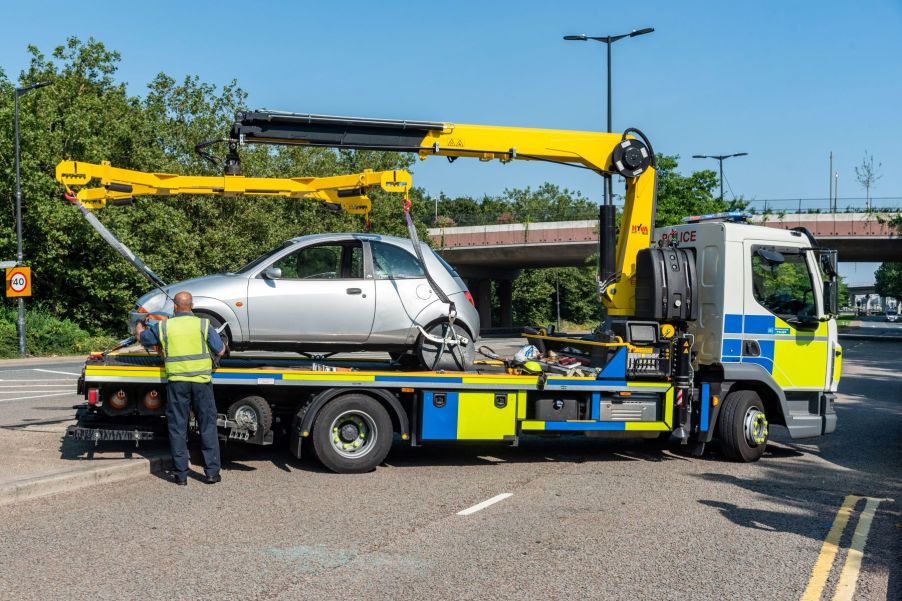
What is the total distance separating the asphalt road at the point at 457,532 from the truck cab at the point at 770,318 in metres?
0.87

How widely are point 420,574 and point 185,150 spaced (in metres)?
31.1

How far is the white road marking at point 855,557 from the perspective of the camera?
554 centimetres

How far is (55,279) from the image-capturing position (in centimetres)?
3078

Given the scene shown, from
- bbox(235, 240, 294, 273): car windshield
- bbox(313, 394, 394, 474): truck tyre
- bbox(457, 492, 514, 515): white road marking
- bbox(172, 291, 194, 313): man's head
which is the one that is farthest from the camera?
bbox(235, 240, 294, 273): car windshield

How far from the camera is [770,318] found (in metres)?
10.2

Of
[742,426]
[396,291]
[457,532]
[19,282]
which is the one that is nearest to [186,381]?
[396,291]

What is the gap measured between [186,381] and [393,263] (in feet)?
8.86

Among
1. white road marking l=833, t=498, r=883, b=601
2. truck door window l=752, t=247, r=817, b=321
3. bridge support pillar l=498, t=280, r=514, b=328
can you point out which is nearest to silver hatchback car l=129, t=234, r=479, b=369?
truck door window l=752, t=247, r=817, b=321

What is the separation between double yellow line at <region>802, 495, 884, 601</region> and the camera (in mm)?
5543

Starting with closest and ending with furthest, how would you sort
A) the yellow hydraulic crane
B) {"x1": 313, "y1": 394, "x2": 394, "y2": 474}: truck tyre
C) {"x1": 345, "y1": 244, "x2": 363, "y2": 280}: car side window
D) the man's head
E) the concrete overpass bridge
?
the man's head < {"x1": 313, "y1": 394, "x2": 394, "y2": 474}: truck tyre < {"x1": 345, "y1": 244, "x2": 363, "y2": 280}: car side window < the yellow hydraulic crane < the concrete overpass bridge

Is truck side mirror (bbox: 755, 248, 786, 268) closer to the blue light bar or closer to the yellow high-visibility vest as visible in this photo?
the blue light bar

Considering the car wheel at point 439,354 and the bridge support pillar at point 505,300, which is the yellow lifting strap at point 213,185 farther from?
the bridge support pillar at point 505,300

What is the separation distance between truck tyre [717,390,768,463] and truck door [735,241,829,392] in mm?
412

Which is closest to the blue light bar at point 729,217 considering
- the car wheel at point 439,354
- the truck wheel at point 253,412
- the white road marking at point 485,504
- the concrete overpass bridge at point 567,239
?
the car wheel at point 439,354
